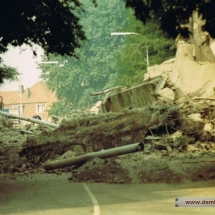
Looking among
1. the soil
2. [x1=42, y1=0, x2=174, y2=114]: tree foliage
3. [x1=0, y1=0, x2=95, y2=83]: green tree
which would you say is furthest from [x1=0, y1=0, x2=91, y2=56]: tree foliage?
[x1=42, y1=0, x2=174, y2=114]: tree foliage

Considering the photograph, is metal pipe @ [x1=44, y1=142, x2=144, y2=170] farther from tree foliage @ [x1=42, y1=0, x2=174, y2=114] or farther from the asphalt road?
tree foliage @ [x1=42, y1=0, x2=174, y2=114]

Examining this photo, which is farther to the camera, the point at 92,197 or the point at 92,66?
the point at 92,66

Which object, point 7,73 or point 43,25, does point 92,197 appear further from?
point 7,73

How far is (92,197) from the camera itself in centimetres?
1634

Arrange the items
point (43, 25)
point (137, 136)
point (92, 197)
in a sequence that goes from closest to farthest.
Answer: point (92, 197), point (43, 25), point (137, 136)

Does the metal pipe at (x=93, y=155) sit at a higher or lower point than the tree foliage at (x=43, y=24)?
lower

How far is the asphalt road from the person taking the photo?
514 inches

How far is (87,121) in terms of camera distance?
1152 inches

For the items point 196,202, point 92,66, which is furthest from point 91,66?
point 196,202

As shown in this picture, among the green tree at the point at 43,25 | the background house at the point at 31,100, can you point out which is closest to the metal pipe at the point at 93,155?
the green tree at the point at 43,25

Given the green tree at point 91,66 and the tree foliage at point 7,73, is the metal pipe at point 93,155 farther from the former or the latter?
the green tree at point 91,66

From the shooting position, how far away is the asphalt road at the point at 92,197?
13.0m

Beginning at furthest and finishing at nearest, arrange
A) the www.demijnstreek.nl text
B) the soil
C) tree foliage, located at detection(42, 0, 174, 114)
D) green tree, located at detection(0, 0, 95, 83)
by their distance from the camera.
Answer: tree foliage, located at detection(42, 0, 174, 114) → the soil → green tree, located at detection(0, 0, 95, 83) → the www.demijnstreek.nl text

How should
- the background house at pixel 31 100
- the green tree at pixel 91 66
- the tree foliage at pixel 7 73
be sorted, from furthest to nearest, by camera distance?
the background house at pixel 31 100 < the green tree at pixel 91 66 < the tree foliage at pixel 7 73
